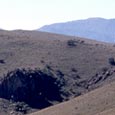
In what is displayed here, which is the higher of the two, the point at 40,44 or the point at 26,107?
the point at 40,44

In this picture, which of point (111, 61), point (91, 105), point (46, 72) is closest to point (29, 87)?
point (46, 72)

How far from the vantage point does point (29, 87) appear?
345 feet

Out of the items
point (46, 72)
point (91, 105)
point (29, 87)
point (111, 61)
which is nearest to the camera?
→ point (91, 105)

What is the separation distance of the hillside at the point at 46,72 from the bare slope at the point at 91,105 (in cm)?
1882

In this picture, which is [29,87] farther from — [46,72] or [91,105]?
[91,105]

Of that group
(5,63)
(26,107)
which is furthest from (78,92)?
(5,63)

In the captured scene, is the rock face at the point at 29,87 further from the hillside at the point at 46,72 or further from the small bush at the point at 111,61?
the small bush at the point at 111,61

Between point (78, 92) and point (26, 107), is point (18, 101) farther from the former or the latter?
point (78, 92)

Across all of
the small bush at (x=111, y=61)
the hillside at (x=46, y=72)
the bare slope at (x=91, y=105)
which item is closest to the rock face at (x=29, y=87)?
the hillside at (x=46, y=72)

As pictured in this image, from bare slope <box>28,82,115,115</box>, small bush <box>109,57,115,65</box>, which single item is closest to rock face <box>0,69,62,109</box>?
small bush <box>109,57,115,65</box>

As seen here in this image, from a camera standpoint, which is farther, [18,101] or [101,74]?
[101,74]

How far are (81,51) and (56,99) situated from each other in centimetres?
2452

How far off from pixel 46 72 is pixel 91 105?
35.1m

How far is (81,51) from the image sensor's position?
12388cm
